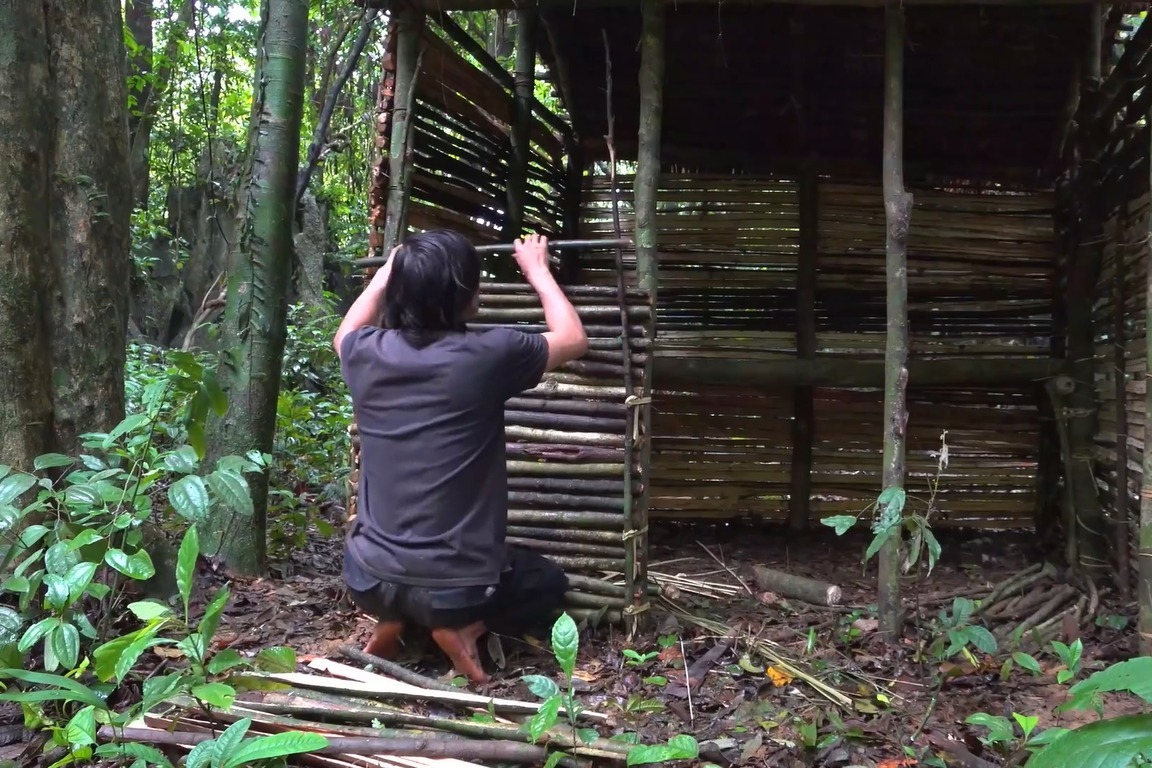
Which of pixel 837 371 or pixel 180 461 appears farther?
pixel 837 371

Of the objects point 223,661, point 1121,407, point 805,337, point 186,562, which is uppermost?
point 805,337

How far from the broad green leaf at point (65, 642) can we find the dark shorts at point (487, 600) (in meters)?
0.82

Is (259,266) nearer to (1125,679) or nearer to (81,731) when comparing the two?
(81,731)

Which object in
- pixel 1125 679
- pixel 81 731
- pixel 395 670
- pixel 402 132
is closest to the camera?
pixel 1125 679

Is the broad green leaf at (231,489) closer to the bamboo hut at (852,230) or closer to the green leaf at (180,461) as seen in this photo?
the green leaf at (180,461)

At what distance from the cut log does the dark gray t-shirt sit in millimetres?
1946

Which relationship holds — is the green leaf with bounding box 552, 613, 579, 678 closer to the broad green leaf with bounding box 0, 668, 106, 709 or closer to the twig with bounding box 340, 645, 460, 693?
the twig with bounding box 340, 645, 460, 693

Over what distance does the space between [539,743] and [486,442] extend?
956 mm

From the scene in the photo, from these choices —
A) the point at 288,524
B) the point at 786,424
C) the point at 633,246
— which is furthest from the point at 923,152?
the point at 288,524

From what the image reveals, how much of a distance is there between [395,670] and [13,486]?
129cm

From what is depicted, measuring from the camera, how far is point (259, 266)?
357 cm

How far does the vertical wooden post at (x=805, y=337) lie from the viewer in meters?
5.60

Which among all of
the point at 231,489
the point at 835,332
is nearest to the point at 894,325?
the point at 835,332

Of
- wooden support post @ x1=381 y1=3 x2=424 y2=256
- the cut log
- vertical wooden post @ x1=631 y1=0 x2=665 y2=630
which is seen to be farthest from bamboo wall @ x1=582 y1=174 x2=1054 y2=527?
wooden support post @ x1=381 y1=3 x2=424 y2=256
